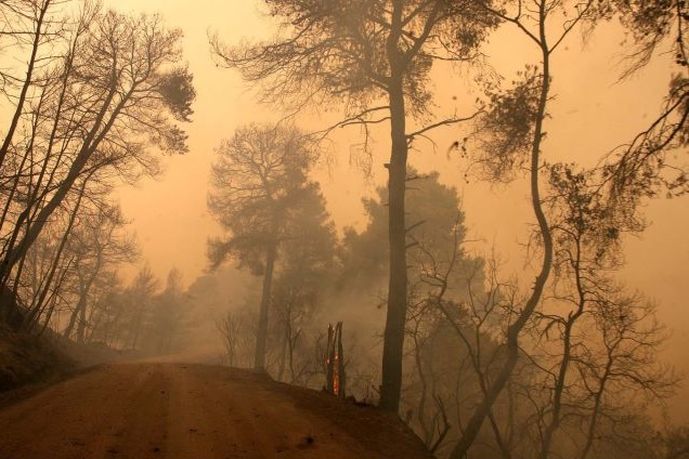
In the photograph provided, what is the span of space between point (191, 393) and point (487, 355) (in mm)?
18727

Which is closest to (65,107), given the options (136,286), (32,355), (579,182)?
(32,355)

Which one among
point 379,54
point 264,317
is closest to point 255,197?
point 264,317

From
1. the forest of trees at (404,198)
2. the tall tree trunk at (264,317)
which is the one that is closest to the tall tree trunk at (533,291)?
the forest of trees at (404,198)

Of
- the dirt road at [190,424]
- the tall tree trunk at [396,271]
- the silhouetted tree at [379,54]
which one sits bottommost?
the dirt road at [190,424]

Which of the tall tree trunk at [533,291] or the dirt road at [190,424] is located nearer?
the dirt road at [190,424]

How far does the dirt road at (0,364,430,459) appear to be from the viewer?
213 inches

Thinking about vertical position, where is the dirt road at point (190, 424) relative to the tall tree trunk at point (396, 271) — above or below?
below

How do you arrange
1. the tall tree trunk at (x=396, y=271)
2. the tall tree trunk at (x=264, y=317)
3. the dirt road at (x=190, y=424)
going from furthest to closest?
1. the tall tree trunk at (x=264, y=317)
2. the tall tree trunk at (x=396, y=271)
3. the dirt road at (x=190, y=424)

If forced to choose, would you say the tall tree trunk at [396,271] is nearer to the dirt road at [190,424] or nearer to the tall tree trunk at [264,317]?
the dirt road at [190,424]

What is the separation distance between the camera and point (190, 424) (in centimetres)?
638

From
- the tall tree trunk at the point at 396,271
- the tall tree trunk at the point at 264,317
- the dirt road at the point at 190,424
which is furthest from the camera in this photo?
the tall tree trunk at the point at 264,317

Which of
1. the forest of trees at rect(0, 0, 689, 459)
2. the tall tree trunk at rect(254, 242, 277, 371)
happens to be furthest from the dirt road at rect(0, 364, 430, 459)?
the tall tree trunk at rect(254, 242, 277, 371)

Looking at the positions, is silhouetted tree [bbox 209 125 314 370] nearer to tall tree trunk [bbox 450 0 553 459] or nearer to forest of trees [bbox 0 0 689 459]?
forest of trees [bbox 0 0 689 459]

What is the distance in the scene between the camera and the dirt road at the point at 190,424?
541 centimetres
